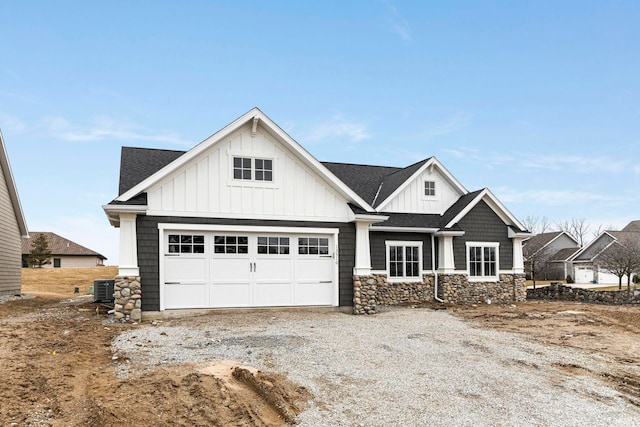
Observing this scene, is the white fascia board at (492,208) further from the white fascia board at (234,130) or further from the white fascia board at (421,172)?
the white fascia board at (234,130)

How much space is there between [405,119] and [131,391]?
14.8 metres

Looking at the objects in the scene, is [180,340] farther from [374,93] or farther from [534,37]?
[534,37]

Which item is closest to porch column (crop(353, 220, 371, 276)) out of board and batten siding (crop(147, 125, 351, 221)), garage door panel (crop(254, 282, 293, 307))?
board and batten siding (crop(147, 125, 351, 221))

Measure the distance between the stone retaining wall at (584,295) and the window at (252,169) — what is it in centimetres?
1680

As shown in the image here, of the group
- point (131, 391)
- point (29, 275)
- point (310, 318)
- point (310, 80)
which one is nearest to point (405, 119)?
point (310, 80)

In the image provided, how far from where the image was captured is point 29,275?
35812mm

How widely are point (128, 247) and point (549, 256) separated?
43.8 meters

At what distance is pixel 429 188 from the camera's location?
20469mm

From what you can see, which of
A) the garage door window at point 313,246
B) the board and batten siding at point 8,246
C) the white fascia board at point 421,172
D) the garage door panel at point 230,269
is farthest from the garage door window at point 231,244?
the board and batten siding at point 8,246

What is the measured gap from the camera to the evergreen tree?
43656 mm

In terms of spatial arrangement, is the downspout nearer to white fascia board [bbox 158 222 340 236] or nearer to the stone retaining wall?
white fascia board [bbox 158 222 340 236]

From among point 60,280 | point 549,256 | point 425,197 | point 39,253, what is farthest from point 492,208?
Answer: point 39,253

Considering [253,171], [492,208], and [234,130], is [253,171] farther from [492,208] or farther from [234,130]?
[492,208]

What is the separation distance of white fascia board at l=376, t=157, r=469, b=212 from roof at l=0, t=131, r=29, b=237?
1622 centimetres
